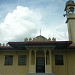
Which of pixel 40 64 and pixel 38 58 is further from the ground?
pixel 38 58

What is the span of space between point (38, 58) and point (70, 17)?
9572 millimetres

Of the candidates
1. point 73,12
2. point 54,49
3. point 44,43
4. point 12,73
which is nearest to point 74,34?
point 73,12

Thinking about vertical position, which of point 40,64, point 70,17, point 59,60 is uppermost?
point 70,17

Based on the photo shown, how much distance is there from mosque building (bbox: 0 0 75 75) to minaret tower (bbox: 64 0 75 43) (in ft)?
15.2

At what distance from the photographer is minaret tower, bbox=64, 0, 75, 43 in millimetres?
33344

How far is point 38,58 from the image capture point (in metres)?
28.6

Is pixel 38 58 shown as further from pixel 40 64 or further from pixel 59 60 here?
pixel 59 60

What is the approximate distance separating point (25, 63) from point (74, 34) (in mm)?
9053

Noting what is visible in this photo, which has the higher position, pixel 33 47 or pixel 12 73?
pixel 33 47

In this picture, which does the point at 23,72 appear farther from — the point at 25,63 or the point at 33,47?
the point at 33,47

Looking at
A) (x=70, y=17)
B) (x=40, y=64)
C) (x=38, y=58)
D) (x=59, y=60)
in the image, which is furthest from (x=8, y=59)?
(x=70, y=17)

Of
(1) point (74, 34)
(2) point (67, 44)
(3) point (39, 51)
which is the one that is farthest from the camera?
(1) point (74, 34)

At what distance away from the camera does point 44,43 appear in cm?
2628

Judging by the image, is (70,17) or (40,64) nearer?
(40,64)
